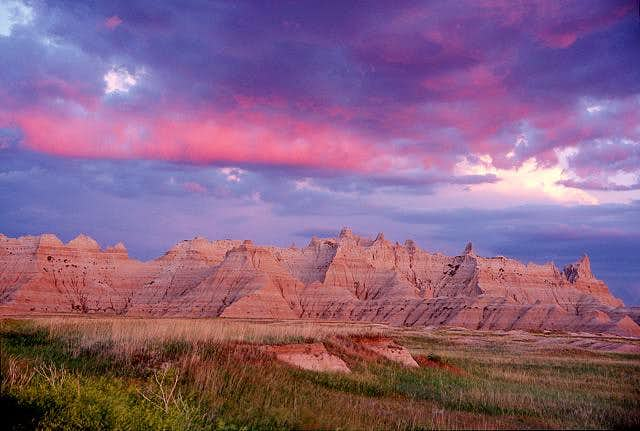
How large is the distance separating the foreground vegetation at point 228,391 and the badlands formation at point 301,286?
102824mm

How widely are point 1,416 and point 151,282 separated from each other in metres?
143

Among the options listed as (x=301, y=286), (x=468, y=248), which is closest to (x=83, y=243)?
(x=301, y=286)

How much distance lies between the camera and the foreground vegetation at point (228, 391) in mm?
10539

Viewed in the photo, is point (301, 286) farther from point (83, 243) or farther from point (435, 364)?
point (435, 364)

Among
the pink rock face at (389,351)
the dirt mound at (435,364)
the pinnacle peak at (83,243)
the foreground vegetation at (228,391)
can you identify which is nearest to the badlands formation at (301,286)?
the pinnacle peak at (83,243)

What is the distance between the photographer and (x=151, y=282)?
484ft

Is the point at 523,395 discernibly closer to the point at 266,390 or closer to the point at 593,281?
the point at 266,390

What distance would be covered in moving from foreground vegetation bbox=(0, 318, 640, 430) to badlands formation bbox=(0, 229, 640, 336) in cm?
10282

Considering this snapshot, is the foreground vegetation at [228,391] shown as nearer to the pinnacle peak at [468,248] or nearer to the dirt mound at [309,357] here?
the dirt mound at [309,357]

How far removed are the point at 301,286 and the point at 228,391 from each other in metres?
135

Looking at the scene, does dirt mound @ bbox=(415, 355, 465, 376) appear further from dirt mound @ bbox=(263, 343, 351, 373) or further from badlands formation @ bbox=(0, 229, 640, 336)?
badlands formation @ bbox=(0, 229, 640, 336)

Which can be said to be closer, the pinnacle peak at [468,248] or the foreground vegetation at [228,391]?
the foreground vegetation at [228,391]

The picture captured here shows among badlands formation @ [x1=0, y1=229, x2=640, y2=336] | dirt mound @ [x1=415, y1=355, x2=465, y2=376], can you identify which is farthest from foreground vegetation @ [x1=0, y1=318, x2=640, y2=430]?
badlands formation @ [x1=0, y1=229, x2=640, y2=336]

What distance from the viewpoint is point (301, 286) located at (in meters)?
147
